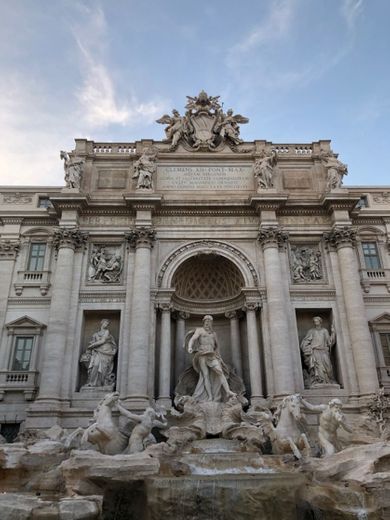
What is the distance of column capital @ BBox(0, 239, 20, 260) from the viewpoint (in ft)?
68.4

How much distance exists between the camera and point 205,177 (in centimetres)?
2223

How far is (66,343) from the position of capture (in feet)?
59.9

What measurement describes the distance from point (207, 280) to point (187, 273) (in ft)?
3.91

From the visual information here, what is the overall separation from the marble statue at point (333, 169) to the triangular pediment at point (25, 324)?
49.4 ft

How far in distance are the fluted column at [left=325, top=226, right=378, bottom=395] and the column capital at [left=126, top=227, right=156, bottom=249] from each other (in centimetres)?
832

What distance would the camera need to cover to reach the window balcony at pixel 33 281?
20047mm

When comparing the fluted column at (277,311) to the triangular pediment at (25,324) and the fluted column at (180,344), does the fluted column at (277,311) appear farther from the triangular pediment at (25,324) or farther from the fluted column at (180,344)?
the triangular pediment at (25,324)

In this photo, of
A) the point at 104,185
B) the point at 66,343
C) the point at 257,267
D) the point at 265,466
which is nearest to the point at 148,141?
the point at 104,185

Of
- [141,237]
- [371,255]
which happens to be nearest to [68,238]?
[141,237]

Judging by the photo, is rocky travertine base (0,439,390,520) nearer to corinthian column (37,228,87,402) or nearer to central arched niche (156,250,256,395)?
corinthian column (37,228,87,402)

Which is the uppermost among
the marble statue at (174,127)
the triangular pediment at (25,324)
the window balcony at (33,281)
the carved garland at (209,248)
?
the marble statue at (174,127)

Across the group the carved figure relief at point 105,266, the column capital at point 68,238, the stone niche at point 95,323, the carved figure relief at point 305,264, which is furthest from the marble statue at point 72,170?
the carved figure relief at point 305,264

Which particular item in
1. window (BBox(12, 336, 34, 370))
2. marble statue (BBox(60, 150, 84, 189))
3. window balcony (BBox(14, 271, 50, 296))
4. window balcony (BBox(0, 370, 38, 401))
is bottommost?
window balcony (BBox(0, 370, 38, 401))

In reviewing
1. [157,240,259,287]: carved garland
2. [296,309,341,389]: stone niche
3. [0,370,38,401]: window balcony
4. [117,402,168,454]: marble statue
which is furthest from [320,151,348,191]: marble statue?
[0,370,38,401]: window balcony
